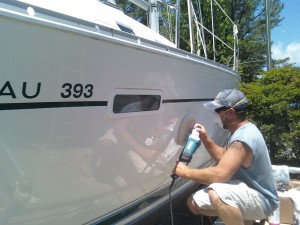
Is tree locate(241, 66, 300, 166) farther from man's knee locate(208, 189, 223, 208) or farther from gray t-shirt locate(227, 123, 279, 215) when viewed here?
man's knee locate(208, 189, 223, 208)

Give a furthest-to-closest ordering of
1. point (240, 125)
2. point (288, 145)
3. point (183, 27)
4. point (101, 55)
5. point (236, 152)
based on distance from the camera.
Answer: point (183, 27), point (288, 145), point (240, 125), point (236, 152), point (101, 55)

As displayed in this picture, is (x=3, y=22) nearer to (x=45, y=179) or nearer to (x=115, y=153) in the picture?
(x=45, y=179)

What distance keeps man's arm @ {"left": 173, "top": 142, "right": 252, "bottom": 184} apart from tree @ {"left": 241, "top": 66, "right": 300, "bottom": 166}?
428cm

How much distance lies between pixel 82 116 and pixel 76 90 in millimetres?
156

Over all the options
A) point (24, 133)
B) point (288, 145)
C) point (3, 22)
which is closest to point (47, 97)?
point (24, 133)

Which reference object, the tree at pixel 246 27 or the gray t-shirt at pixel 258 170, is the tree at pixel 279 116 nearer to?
the gray t-shirt at pixel 258 170

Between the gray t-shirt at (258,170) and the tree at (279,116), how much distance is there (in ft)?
13.3

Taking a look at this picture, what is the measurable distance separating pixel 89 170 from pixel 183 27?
16.7 metres

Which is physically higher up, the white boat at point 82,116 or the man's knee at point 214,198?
the white boat at point 82,116

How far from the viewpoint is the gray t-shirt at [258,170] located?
2605 millimetres

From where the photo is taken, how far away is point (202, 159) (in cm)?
401

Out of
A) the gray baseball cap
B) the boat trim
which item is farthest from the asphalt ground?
the boat trim

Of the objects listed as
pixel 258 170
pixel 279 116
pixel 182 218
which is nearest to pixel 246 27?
pixel 279 116

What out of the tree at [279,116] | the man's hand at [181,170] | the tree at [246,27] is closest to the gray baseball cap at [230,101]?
the man's hand at [181,170]
